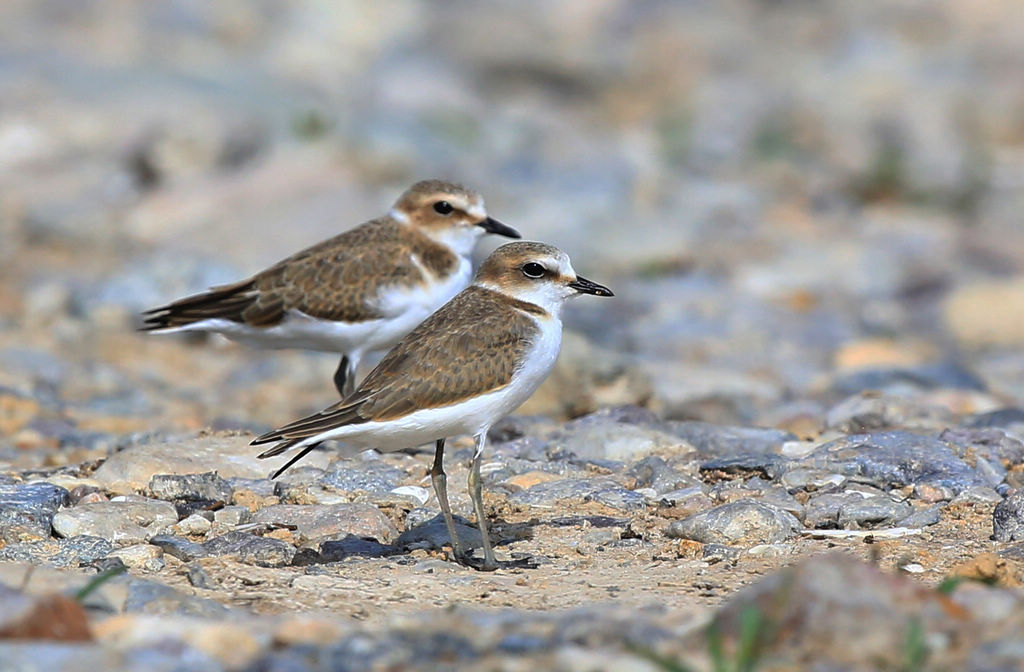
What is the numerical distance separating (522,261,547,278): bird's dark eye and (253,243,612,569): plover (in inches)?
4.6

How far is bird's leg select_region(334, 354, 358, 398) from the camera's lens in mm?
8180

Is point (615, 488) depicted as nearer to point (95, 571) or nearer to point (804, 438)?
point (804, 438)

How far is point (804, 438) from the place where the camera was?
24.2 feet

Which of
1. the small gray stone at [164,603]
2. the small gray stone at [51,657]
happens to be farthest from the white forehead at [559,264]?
the small gray stone at [51,657]

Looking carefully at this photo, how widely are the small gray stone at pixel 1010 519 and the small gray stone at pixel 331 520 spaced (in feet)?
7.93

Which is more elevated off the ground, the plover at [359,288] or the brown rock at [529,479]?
the plover at [359,288]

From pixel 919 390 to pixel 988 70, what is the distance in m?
12.7

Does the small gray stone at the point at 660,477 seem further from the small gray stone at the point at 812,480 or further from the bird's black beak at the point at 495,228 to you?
the bird's black beak at the point at 495,228

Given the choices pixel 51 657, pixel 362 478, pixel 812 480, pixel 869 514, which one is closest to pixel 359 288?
pixel 362 478

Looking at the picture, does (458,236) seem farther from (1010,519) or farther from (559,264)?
(1010,519)

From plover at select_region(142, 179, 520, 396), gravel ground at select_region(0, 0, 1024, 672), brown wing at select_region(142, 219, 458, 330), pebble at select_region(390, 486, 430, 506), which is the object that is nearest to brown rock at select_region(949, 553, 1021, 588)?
gravel ground at select_region(0, 0, 1024, 672)

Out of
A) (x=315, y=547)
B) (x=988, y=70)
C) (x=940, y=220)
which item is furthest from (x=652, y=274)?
(x=988, y=70)

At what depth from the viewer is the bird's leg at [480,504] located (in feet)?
18.3

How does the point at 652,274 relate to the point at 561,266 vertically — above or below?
below
